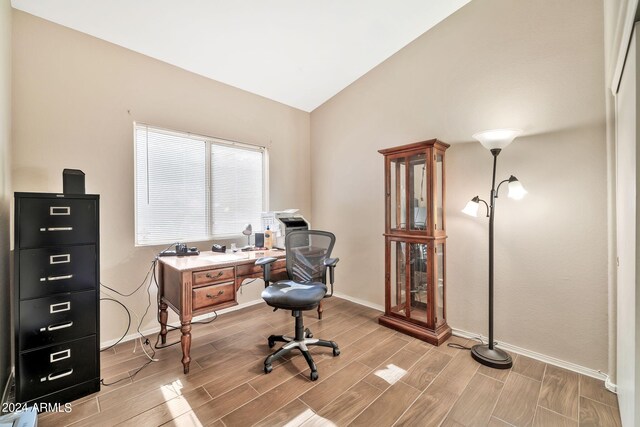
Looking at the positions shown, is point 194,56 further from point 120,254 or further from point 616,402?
point 616,402

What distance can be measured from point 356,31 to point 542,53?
5.10 ft

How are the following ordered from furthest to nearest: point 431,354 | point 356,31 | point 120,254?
point 356,31
point 120,254
point 431,354

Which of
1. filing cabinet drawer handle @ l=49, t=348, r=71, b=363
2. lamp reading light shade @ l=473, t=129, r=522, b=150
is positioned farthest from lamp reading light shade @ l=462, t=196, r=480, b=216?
filing cabinet drawer handle @ l=49, t=348, r=71, b=363

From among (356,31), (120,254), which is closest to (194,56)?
(356,31)

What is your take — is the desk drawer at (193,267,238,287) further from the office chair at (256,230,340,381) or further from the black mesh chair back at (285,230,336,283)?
the black mesh chair back at (285,230,336,283)

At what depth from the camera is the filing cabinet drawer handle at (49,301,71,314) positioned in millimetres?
1626

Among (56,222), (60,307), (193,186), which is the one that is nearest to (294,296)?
(60,307)

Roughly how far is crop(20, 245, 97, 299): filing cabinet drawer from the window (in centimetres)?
78

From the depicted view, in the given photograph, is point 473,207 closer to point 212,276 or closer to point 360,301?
point 360,301

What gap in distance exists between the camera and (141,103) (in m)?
2.50

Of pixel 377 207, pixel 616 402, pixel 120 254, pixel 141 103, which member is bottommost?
pixel 616 402

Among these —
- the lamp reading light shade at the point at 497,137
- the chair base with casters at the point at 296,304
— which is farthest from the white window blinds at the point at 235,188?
the lamp reading light shade at the point at 497,137

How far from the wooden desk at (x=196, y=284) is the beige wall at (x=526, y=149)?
76.1 inches

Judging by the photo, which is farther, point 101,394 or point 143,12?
point 143,12
